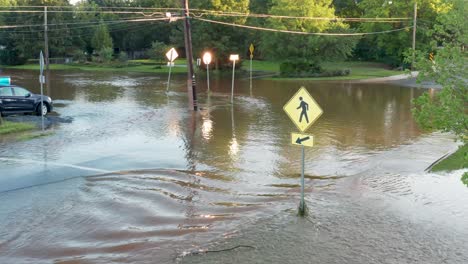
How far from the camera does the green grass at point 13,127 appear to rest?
717 inches

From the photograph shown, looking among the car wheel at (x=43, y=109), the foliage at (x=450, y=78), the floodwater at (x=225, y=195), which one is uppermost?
the foliage at (x=450, y=78)

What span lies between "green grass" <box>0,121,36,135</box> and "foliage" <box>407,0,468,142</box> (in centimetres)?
1520

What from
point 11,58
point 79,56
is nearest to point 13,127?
point 79,56

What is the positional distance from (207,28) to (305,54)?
480 inches

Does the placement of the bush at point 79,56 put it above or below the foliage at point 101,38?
below

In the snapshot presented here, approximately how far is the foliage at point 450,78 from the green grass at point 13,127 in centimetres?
1520

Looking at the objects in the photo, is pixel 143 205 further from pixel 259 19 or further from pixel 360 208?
pixel 259 19

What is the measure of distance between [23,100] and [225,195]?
565 inches

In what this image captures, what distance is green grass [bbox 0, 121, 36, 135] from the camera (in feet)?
59.7

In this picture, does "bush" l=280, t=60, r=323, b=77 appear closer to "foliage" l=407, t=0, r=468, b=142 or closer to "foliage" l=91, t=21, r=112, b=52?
"foliage" l=91, t=21, r=112, b=52

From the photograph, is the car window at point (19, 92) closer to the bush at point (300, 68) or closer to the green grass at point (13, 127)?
the green grass at point (13, 127)

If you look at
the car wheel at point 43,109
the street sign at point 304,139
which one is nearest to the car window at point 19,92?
the car wheel at point 43,109

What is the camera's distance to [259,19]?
202 ft

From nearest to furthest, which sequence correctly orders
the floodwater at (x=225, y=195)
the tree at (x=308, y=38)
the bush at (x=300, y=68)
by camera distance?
the floodwater at (x=225, y=195)
the tree at (x=308, y=38)
the bush at (x=300, y=68)
